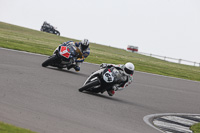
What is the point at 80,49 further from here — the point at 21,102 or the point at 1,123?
the point at 1,123

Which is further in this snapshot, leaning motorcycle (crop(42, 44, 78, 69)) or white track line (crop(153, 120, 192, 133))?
leaning motorcycle (crop(42, 44, 78, 69))

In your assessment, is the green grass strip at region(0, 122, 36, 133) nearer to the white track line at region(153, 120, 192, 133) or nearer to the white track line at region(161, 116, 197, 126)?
the white track line at region(153, 120, 192, 133)

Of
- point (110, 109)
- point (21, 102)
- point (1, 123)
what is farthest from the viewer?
point (110, 109)

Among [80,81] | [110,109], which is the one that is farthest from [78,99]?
[80,81]

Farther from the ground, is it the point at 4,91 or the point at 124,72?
the point at 124,72

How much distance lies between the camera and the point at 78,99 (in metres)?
10.7

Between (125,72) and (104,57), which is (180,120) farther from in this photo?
(104,57)

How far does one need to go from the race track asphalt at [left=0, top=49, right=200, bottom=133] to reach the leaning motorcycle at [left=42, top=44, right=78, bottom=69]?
1.06m

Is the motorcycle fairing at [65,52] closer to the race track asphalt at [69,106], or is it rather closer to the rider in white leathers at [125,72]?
the race track asphalt at [69,106]

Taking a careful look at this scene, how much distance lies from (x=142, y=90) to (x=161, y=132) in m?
7.44

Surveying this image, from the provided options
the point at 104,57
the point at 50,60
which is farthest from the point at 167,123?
the point at 104,57

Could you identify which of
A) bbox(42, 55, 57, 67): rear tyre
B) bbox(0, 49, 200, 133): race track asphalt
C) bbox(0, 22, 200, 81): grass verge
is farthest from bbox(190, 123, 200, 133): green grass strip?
bbox(0, 22, 200, 81): grass verge

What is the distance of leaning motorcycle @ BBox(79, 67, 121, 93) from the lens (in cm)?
1208

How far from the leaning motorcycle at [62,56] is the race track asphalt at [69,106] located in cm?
106
